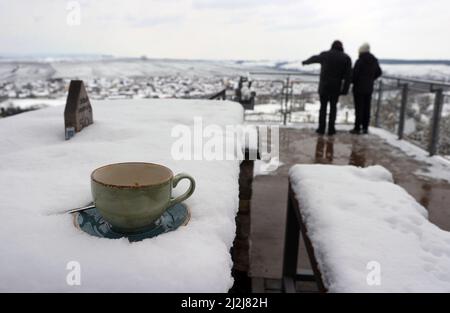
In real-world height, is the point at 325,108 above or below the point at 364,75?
below

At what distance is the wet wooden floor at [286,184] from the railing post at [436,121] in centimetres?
35

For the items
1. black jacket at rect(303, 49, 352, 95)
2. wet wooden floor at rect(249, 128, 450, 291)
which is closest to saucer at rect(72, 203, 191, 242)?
wet wooden floor at rect(249, 128, 450, 291)

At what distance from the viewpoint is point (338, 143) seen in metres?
5.84

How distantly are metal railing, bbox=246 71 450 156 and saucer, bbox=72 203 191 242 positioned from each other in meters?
4.85

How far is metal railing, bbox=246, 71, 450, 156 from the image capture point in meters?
4.94

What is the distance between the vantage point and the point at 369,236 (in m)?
1.42

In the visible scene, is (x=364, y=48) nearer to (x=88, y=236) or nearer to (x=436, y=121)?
(x=436, y=121)

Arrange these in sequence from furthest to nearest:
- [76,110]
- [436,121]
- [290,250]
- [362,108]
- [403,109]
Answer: [362,108] < [403,109] < [436,121] < [290,250] < [76,110]

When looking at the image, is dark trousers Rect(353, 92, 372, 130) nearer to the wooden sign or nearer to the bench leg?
the bench leg

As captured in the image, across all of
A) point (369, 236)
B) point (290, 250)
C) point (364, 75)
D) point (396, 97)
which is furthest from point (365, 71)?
point (369, 236)

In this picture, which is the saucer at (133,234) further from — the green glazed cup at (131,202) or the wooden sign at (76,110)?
the wooden sign at (76,110)

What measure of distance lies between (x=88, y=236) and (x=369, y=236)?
1047 mm
